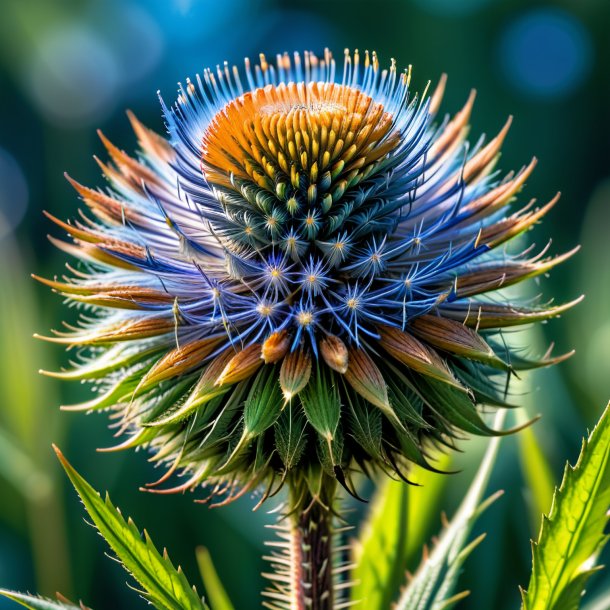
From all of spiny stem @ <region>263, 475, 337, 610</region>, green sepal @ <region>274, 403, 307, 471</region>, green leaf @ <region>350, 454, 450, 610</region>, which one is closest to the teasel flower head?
green sepal @ <region>274, 403, 307, 471</region>

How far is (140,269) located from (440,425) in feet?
1.92

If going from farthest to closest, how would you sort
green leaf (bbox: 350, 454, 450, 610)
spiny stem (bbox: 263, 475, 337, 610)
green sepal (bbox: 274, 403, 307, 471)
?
green leaf (bbox: 350, 454, 450, 610) → spiny stem (bbox: 263, 475, 337, 610) → green sepal (bbox: 274, 403, 307, 471)

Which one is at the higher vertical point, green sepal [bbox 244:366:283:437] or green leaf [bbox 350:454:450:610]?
green sepal [bbox 244:366:283:437]

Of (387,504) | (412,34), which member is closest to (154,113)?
(412,34)

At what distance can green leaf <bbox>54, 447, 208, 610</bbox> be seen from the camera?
1.21 metres

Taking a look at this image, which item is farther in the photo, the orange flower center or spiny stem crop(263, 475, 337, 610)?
spiny stem crop(263, 475, 337, 610)

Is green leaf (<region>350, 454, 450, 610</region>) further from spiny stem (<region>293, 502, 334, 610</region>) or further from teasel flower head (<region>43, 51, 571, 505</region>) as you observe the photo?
teasel flower head (<region>43, 51, 571, 505</region>)

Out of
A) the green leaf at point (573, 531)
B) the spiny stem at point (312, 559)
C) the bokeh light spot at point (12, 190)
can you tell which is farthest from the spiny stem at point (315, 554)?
the bokeh light spot at point (12, 190)

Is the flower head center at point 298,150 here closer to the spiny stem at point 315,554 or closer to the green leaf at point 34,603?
the spiny stem at point 315,554

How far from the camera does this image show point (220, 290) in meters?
1.34

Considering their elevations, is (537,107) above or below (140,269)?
above

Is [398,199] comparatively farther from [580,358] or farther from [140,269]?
[580,358]

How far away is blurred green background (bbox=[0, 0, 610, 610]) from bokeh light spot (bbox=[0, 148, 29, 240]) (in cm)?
2

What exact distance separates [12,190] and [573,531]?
3.85 metres
